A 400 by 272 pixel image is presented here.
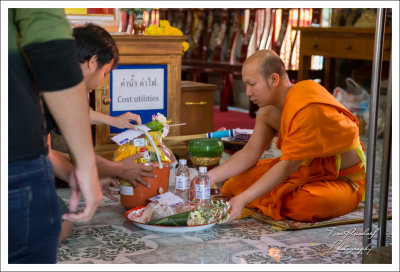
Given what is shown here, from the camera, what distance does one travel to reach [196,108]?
424cm

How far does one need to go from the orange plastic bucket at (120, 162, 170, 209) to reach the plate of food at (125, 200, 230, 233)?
0.15 m

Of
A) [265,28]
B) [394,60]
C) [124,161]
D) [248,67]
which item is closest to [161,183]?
[124,161]

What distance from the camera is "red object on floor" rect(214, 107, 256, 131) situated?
5.95 m

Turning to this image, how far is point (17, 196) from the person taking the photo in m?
1.01

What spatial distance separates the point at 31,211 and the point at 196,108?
3233 mm

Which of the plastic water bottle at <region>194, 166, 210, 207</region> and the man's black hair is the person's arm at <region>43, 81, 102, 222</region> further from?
the plastic water bottle at <region>194, 166, 210, 207</region>

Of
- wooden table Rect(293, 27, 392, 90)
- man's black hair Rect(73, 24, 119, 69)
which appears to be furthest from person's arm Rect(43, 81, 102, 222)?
wooden table Rect(293, 27, 392, 90)

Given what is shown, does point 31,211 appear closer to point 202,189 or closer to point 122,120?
point 202,189

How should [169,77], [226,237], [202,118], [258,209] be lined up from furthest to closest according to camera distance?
[202,118], [169,77], [258,209], [226,237]

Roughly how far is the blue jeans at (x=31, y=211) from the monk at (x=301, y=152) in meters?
1.46

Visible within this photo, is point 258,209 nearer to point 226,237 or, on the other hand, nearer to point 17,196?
point 226,237

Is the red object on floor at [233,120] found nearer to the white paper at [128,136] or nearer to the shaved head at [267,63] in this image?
the shaved head at [267,63]

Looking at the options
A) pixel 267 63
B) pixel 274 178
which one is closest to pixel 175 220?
pixel 274 178

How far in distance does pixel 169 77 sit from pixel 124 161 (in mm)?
1190
